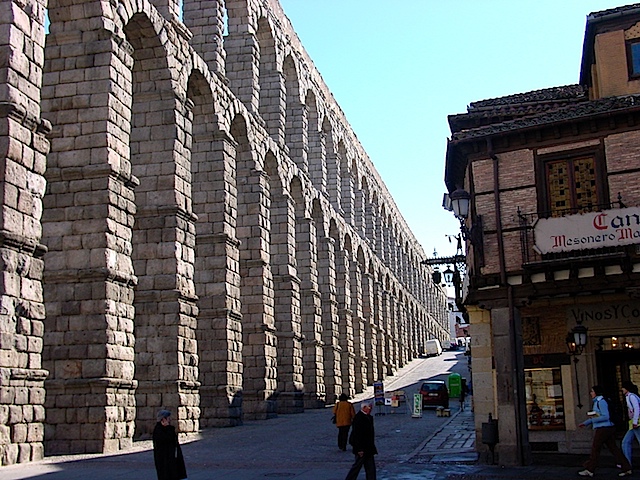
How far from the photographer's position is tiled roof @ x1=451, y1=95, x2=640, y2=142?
1510cm

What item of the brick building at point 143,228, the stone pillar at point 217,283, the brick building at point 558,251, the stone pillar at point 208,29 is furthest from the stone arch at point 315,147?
the brick building at point 558,251

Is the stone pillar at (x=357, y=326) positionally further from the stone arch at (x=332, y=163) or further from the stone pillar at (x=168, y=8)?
the stone pillar at (x=168, y=8)

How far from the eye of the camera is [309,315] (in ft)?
118

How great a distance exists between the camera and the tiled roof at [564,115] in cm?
1510

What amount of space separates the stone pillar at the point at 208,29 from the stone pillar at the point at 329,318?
15.4 m

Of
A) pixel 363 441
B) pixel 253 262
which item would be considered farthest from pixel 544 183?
pixel 253 262

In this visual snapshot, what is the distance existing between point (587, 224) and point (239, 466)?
305 inches

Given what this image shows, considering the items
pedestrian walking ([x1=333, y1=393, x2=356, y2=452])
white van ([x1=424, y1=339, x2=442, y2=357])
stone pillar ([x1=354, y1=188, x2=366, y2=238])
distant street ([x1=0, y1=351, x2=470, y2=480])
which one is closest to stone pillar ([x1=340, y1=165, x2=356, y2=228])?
stone pillar ([x1=354, y1=188, x2=366, y2=238])

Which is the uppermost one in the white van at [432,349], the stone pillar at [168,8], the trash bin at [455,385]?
the stone pillar at [168,8]

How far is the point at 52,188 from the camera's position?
18.0m

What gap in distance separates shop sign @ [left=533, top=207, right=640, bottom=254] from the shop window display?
160 inches

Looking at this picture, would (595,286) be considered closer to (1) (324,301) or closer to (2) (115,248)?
(2) (115,248)

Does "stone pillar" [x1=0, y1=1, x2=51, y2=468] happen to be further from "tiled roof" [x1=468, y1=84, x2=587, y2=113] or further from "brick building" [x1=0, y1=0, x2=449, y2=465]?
"tiled roof" [x1=468, y1=84, x2=587, y2=113]

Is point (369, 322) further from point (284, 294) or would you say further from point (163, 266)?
point (163, 266)
